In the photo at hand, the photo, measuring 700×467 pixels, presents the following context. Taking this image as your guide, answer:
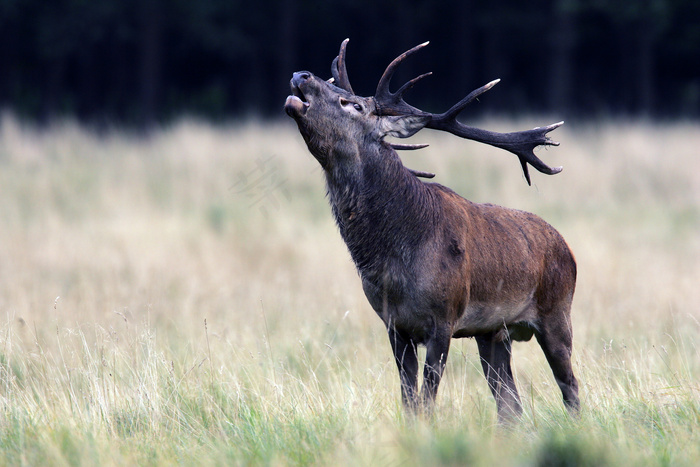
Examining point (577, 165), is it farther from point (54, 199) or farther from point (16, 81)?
point (16, 81)

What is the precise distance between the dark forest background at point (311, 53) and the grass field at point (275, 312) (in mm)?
9866

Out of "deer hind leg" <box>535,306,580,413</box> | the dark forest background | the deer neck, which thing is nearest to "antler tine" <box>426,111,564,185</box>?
the deer neck

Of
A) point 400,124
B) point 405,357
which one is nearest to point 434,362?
point 405,357

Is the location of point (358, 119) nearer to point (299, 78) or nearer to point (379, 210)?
point (299, 78)

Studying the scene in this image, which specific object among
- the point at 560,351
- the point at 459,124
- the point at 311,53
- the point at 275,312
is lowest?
the point at 275,312

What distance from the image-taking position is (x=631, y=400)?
4.42 meters

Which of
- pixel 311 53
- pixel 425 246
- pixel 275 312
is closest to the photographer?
pixel 425 246

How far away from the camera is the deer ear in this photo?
4414mm

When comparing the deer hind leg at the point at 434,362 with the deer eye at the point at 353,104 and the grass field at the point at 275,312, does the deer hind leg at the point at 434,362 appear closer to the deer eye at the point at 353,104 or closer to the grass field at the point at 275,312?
the grass field at the point at 275,312

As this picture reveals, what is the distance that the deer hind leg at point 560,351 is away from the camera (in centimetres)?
461

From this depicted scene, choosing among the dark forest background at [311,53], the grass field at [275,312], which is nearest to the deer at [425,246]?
the grass field at [275,312]

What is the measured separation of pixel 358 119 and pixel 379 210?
1.55ft

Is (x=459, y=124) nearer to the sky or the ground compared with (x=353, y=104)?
nearer to the ground

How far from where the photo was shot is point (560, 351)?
4.61m
